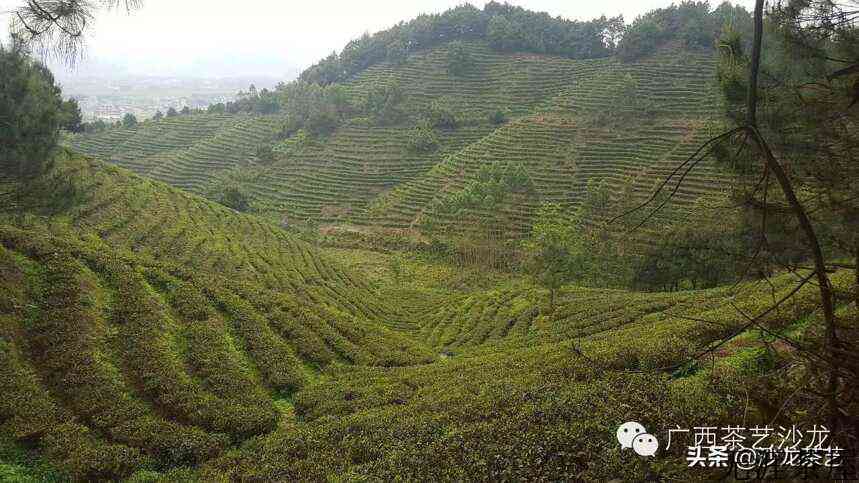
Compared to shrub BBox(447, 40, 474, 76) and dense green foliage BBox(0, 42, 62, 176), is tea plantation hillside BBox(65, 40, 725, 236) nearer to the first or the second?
shrub BBox(447, 40, 474, 76)

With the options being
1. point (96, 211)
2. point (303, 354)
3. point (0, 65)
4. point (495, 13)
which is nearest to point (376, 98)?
point (495, 13)

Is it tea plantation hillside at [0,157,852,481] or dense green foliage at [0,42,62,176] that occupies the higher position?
dense green foliage at [0,42,62,176]

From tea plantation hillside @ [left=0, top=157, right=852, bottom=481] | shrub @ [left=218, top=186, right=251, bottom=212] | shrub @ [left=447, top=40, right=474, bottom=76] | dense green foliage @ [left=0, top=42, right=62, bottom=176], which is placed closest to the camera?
tea plantation hillside @ [left=0, top=157, right=852, bottom=481]

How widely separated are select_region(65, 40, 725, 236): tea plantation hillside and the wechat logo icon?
29059 mm

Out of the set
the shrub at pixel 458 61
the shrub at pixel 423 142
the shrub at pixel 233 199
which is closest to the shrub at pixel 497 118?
the shrub at pixel 423 142

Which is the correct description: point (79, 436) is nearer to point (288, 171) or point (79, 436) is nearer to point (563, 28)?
point (288, 171)

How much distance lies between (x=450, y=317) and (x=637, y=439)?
52.2 ft

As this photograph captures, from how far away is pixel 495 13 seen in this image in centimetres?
7612

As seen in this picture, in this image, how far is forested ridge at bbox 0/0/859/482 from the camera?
4.16 metres

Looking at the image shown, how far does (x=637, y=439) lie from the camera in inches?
174

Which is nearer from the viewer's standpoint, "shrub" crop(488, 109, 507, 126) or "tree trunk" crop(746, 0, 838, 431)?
"tree trunk" crop(746, 0, 838, 431)

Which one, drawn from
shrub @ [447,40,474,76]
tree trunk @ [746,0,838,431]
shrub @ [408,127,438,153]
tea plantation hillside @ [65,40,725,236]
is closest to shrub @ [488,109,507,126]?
tea plantation hillside @ [65,40,725,236]

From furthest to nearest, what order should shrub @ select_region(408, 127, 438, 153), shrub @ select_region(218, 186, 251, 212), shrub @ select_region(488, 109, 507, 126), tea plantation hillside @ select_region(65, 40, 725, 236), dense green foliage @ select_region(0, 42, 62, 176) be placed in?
1. shrub @ select_region(488, 109, 507, 126)
2. shrub @ select_region(408, 127, 438, 153)
3. tea plantation hillside @ select_region(65, 40, 725, 236)
4. shrub @ select_region(218, 186, 251, 212)
5. dense green foliage @ select_region(0, 42, 62, 176)

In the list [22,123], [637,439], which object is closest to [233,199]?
[22,123]
